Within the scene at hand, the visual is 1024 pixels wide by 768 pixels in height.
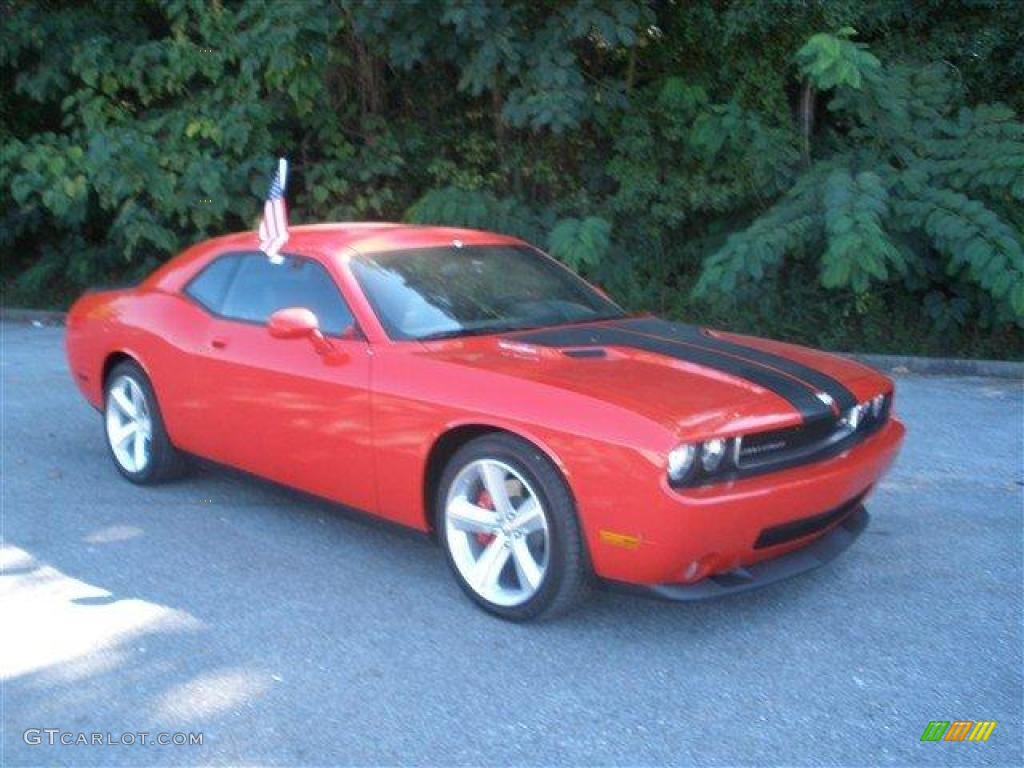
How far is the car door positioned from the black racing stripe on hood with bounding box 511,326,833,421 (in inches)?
30.7

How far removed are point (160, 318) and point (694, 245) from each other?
696 cm

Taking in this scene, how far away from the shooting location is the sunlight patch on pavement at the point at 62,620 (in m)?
4.41

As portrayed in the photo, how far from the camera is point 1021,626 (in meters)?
4.58

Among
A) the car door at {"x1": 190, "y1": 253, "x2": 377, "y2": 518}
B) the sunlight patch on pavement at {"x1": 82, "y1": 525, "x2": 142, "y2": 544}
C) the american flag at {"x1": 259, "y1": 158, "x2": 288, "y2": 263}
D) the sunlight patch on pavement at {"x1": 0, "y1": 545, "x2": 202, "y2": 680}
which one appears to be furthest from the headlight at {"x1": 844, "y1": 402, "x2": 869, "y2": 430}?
the sunlight patch on pavement at {"x1": 82, "y1": 525, "x2": 142, "y2": 544}

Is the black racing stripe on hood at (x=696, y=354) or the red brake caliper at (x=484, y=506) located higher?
the black racing stripe on hood at (x=696, y=354)

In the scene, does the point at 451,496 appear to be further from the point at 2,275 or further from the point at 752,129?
the point at 2,275

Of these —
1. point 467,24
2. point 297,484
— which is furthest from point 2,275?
point 297,484

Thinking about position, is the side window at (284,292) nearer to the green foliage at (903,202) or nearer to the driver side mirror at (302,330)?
the driver side mirror at (302,330)

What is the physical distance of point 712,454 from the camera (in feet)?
13.8

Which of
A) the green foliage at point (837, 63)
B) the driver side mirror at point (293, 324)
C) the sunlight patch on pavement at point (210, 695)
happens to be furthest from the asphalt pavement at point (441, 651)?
the green foliage at point (837, 63)

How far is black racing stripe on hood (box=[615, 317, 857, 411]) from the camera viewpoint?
15.6ft

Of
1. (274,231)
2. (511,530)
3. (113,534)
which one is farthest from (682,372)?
(113,534)

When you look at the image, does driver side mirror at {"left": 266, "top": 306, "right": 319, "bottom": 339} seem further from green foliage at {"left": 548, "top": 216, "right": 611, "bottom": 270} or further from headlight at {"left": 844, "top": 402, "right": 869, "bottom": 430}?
green foliage at {"left": 548, "top": 216, "right": 611, "bottom": 270}

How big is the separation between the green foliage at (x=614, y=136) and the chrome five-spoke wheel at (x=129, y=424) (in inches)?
190
